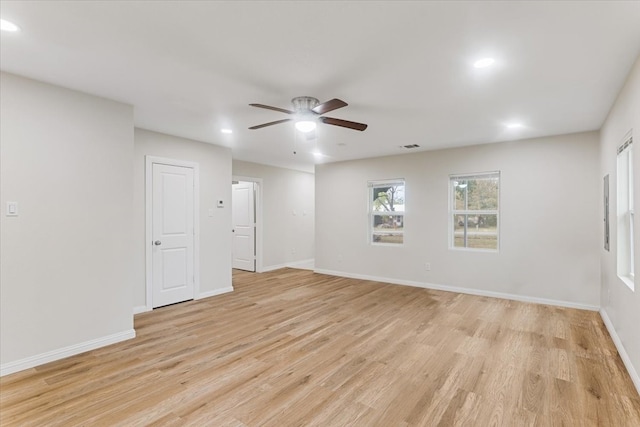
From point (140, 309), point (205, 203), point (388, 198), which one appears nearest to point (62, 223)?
point (140, 309)

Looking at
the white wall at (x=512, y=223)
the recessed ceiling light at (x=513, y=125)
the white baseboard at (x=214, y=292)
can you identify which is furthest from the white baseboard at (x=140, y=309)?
the recessed ceiling light at (x=513, y=125)

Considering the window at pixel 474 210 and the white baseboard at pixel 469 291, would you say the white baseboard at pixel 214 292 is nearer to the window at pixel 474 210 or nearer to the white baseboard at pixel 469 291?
the white baseboard at pixel 469 291

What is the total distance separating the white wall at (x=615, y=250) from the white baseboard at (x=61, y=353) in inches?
184

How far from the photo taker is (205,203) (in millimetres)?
5160

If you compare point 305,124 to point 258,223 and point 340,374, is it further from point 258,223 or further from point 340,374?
point 258,223

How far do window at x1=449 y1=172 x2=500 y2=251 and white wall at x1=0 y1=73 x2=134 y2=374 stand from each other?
505cm

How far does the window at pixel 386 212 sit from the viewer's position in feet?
20.6

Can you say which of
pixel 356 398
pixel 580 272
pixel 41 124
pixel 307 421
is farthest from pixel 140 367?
pixel 580 272

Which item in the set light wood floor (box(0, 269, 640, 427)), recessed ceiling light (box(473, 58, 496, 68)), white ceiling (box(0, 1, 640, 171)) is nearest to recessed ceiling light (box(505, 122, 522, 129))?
white ceiling (box(0, 1, 640, 171))

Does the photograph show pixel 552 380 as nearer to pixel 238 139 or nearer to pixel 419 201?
pixel 419 201

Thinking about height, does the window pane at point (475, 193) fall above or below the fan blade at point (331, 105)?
below

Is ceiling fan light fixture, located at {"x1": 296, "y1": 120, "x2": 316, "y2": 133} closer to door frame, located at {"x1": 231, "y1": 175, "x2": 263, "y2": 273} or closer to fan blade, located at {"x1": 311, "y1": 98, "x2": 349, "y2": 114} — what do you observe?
fan blade, located at {"x1": 311, "y1": 98, "x2": 349, "y2": 114}

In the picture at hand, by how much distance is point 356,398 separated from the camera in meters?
2.31

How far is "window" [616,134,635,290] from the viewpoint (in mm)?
3033
